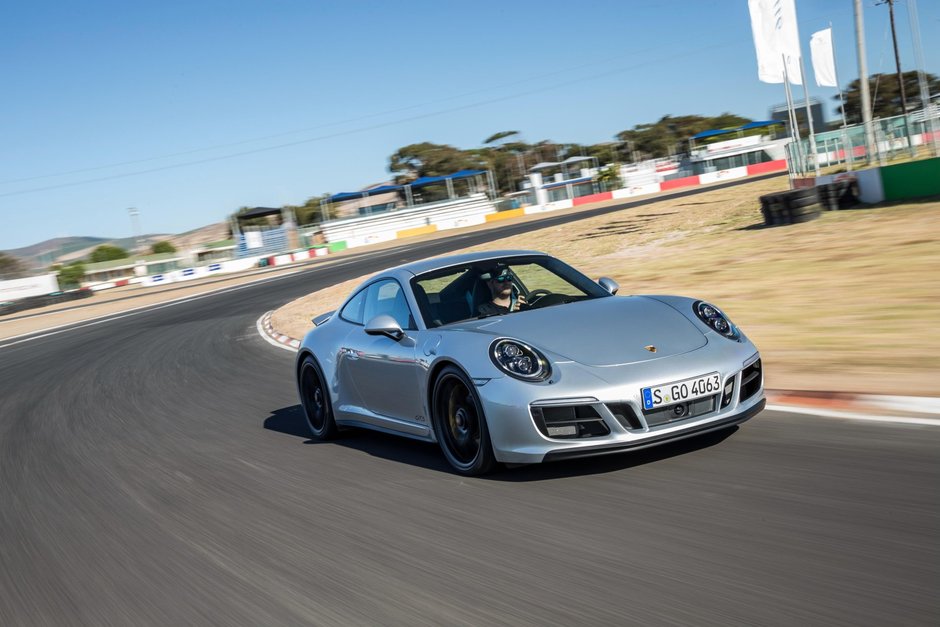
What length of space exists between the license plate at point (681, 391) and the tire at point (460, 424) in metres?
0.90

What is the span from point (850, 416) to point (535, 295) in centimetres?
207

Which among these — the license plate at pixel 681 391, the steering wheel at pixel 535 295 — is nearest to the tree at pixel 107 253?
the steering wheel at pixel 535 295

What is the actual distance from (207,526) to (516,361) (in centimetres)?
194

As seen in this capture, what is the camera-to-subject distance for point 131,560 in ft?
15.7

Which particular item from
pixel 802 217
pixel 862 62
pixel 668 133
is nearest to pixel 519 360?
pixel 802 217

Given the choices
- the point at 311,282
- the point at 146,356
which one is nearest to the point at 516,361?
the point at 146,356

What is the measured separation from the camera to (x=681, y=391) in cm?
480

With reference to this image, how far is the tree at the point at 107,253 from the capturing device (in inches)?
4793

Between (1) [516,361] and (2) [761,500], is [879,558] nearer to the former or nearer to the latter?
(2) [761,500]

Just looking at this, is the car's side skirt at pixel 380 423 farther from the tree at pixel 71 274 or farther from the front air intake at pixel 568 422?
the tree at pixel 71 274

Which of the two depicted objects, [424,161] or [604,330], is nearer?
[604,330]

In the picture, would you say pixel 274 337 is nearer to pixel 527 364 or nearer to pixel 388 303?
pixel 388 303

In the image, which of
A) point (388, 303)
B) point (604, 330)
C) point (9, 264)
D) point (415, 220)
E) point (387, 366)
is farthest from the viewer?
point (9, 264)

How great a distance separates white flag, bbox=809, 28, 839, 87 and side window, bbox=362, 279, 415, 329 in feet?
72.4
